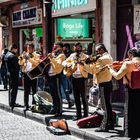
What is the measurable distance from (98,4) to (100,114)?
17.7 feet

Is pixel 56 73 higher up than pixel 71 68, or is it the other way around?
pixel 71 68

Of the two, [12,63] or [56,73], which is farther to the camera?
[12,63]

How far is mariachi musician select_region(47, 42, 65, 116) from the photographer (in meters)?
11.5

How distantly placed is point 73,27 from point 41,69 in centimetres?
512

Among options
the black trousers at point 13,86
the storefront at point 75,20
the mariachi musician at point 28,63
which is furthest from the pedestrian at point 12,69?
the storefront at point 75,20

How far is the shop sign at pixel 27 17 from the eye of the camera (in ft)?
62.2

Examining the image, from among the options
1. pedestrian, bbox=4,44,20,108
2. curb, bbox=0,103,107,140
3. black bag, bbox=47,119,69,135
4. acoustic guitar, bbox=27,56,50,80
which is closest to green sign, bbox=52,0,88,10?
pedestrian, bbox=4,44,20,108

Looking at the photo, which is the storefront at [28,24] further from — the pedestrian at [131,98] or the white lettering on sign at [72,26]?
the pedestrian at [131,98]

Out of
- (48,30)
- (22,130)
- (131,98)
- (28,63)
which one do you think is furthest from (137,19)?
(131,98)

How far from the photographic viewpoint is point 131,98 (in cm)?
848

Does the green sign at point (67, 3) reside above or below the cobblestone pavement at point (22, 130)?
above

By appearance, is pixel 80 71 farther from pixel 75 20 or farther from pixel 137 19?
pixel 75 20

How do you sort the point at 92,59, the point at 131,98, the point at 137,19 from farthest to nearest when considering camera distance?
the point at 137,19
the point at 92,59
the point at 131,98

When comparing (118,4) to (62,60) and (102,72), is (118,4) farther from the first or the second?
(102,72)
